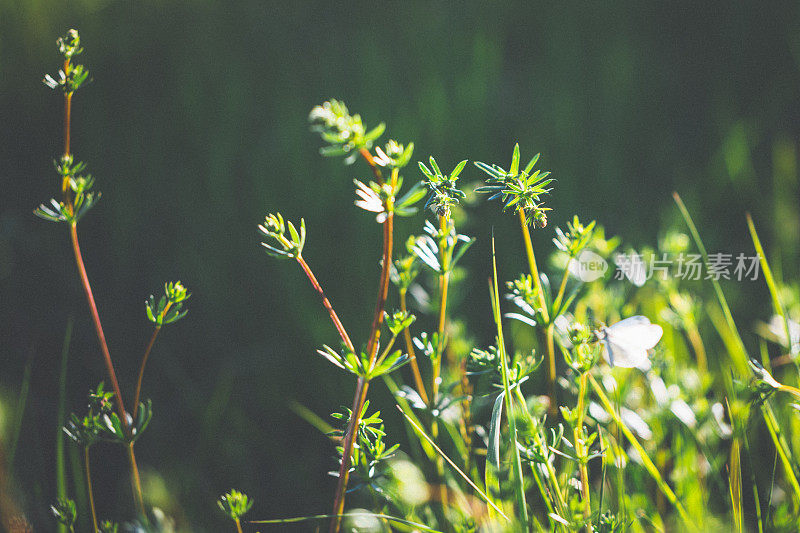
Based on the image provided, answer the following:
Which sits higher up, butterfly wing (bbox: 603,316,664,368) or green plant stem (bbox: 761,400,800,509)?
butterfly wing (bbox: 603,316,664,368)

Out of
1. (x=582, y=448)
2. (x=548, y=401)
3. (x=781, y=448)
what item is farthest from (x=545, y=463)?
(x=781, y=448)

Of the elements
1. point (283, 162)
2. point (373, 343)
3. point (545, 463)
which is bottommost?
point (545, 463)

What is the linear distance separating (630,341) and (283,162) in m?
1.26

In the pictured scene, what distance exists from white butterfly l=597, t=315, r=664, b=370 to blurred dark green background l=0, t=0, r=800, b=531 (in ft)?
2.06

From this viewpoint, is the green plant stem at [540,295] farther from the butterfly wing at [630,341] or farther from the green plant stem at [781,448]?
the green plant stem at [781,448]

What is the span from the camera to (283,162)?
1663 millimetres

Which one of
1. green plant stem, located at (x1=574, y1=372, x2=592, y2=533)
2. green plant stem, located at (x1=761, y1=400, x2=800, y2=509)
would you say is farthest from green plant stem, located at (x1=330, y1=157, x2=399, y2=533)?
green plant stem, located at (x1=761, y1=400, x2=800, y2=509)

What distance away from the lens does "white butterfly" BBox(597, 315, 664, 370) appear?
629 mm

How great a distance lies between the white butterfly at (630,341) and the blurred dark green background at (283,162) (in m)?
0.63

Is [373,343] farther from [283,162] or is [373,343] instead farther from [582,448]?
[283,162]

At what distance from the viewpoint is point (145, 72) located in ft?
6.39

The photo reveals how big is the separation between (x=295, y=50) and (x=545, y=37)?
985 mm

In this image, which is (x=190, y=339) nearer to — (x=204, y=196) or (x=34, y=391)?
(x=34, y=391)

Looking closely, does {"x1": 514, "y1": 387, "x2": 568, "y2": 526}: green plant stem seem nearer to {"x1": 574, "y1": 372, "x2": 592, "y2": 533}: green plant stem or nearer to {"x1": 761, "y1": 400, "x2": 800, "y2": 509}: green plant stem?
{"x1": 574, "y1": 372, "x2": 592, "y2": 533}: green plant stem
